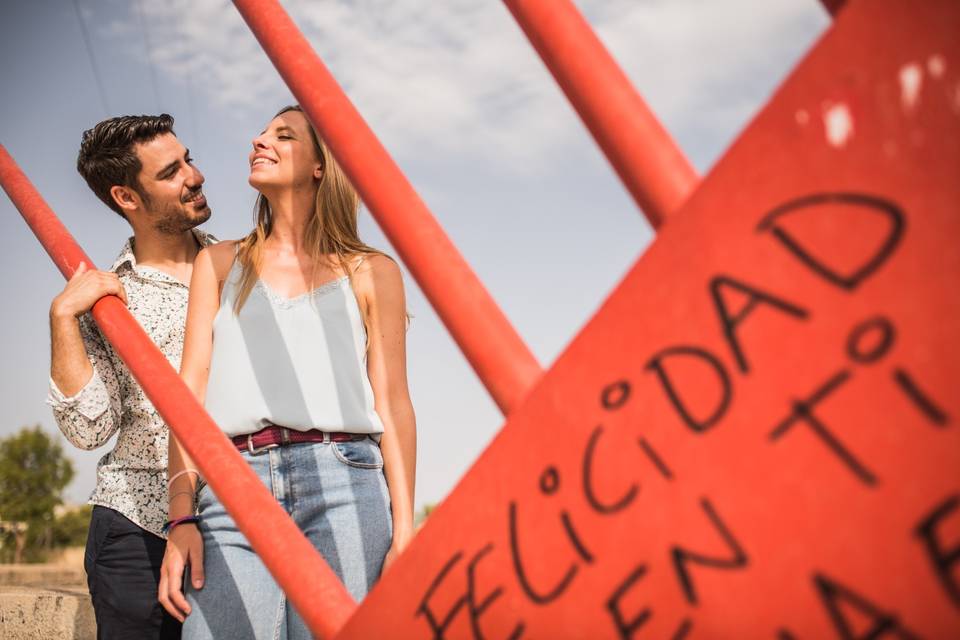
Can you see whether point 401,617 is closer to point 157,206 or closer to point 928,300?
point 928,300

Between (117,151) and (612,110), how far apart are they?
2.11 metres

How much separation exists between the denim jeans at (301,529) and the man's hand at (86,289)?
17.7 inches

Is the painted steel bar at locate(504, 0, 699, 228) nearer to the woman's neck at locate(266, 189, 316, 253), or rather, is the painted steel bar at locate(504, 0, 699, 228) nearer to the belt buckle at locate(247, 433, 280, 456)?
the belt buckle at locate(247, 433, 280, 456)

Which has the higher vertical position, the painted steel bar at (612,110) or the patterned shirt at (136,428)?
the patterned shirt at (136,428)

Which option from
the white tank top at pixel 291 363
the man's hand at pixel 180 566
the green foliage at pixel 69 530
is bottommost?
the man's hand at pixel 180 566

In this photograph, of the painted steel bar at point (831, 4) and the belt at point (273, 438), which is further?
the belt at point (273, 438)

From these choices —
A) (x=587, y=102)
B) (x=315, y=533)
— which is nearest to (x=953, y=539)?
(x=587, y=102)

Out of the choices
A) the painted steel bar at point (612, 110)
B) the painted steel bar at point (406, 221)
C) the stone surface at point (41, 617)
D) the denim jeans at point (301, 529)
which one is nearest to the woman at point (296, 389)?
the denim jeans at point (301, 529)

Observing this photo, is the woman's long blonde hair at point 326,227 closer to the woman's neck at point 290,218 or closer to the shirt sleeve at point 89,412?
the woman's neck at point 290,218

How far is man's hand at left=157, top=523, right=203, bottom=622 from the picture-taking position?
1631mm

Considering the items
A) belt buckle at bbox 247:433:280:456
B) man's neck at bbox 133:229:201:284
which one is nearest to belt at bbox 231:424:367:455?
belt buckle at bbox 247:433:280:456

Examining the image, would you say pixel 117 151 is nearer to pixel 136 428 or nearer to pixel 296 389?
pixel 136 428

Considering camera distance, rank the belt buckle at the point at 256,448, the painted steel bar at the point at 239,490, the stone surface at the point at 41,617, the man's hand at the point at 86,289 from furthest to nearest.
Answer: the stone surface at the point at 41,617, the belt buckle at the point at 256,448, the man's hand at the point at 86,289, the painted steel bar at the point at 239,490

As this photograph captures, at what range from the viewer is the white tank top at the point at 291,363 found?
1.75 m
